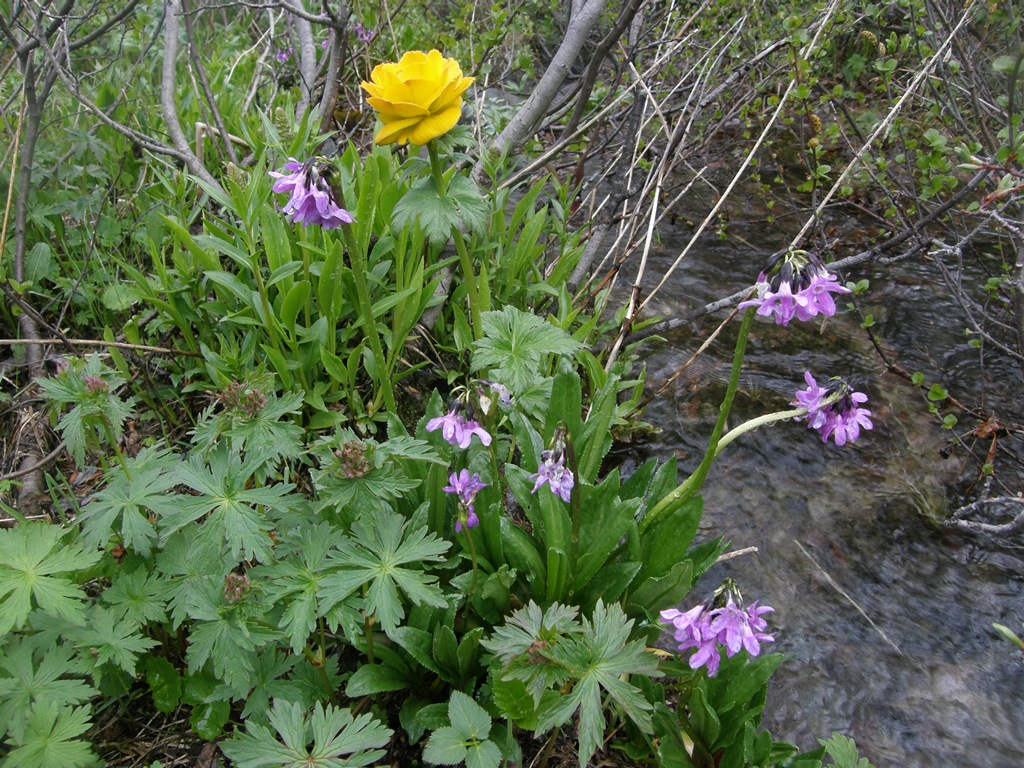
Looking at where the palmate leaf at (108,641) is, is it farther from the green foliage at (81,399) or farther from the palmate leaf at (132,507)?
the green foliage at (81,399)

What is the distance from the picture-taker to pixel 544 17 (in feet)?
19.1

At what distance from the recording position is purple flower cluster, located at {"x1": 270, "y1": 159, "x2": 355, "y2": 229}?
1604 millimetres

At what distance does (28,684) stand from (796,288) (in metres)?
1.70

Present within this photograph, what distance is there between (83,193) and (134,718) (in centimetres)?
229

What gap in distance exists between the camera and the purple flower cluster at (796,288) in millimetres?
1353

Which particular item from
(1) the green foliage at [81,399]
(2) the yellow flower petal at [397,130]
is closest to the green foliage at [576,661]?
(1) the green foliage at [81,399]

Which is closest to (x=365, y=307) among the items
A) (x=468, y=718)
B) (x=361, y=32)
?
(x=468, y=718)

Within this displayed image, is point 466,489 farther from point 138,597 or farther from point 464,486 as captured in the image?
point 138,597

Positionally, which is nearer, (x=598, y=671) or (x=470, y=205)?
(x=598, y=671)

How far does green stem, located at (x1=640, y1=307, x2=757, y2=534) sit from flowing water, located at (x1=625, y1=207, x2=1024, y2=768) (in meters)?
0.48

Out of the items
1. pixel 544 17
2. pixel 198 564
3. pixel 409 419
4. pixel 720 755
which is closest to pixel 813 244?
pixel 409 419

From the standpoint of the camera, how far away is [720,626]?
142 centimetres

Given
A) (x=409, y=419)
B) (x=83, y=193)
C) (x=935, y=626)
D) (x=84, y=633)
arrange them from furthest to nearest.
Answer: (x=83, y=193) < (x=409, y=419) < (x=935, y=626) < (x=84, y=633)

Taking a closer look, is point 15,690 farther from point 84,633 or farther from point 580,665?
point 580,665
